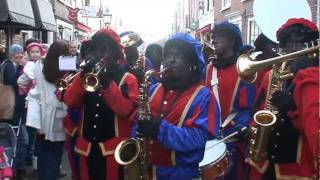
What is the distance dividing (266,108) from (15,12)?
20.8ft

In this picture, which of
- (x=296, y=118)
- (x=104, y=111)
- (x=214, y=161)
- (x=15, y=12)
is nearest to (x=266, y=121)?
(x=296, y=118)

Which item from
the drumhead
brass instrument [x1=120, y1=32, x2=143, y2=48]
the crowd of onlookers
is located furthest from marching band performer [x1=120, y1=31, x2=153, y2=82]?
the drumhead

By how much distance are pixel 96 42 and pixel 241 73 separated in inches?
50.0

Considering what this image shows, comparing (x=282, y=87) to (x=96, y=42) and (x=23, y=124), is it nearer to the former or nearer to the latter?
(x=96, y=42)

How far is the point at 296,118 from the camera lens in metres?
2.83

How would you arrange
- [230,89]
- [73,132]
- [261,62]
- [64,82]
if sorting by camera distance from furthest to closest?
1. [64,82]
2. [230,89]
3. [73,132]
4. [261,62]

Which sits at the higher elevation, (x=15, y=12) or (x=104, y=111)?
(x=15, y=12)

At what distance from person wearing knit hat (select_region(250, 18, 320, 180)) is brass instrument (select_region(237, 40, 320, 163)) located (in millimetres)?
34

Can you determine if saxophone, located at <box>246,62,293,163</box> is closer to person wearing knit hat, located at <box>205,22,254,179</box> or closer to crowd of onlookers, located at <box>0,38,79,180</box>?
person wearing knit hat, located at <box>205,22,254,179</box>

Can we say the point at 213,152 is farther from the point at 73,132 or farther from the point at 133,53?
the point at 133,53

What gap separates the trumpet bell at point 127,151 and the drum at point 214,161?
0.49 metres

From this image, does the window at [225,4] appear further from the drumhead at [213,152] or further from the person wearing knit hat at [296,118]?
the person wearing knit hat at [296,118]

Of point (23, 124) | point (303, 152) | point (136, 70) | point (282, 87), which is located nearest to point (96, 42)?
point (136, 70)

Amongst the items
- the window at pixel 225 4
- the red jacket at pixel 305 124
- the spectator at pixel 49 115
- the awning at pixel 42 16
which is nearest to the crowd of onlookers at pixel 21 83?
the spectator at pixel 49 115
